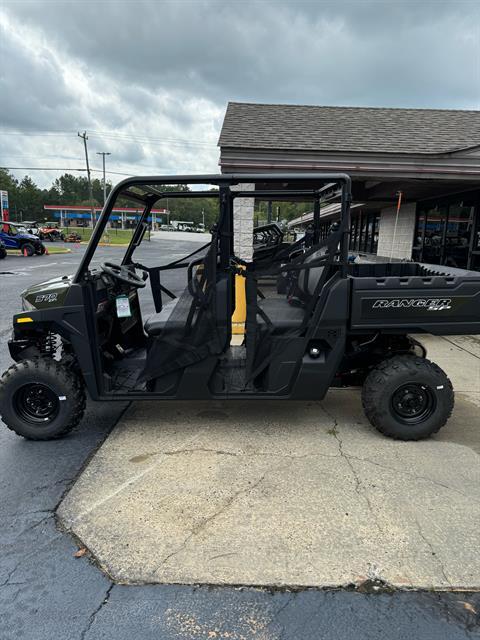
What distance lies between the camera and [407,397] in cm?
356

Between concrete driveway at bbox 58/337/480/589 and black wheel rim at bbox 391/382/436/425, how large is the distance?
0.73 ft

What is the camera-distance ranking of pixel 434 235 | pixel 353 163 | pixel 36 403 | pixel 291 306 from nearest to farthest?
pixel 291 306 → pixel 36 403 → pixel 353 163 → pixel 434 235

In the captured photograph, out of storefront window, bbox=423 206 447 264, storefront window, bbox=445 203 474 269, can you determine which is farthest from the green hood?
storefront window, bbox=423 206 447 264

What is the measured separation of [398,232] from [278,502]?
1093 cm

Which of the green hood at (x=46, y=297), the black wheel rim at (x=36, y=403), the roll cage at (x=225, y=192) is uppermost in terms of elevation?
the roll cage at (x=225, y=192)

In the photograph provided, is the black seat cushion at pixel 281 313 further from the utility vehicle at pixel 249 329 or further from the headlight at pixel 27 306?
the headlight at pixel 27 306

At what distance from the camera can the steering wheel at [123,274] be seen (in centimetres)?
365

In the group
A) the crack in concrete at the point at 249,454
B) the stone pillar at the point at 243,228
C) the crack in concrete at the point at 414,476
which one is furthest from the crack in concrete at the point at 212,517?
the stone pillar at the point at 243,228

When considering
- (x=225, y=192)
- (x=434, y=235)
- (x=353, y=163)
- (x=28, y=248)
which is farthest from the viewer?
(x=28, y=248)

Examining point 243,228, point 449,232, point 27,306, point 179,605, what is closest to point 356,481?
point 179,605

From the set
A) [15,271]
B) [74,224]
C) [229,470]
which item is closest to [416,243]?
[229,470]

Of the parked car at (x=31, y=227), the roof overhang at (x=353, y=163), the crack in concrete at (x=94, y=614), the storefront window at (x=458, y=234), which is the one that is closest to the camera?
the crack in concrete at (x=94, y=614)

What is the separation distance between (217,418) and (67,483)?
1.42 metres

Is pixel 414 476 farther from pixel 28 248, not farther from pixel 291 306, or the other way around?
pixel 28 248
